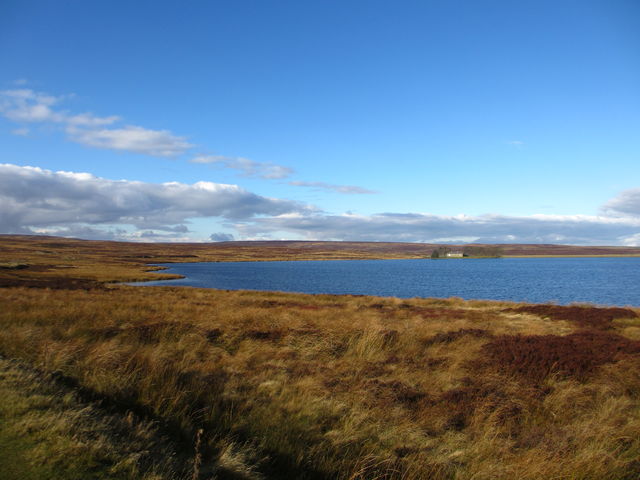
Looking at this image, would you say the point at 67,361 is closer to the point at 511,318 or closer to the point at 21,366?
the point at 21,366

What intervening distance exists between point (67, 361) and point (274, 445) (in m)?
4.26

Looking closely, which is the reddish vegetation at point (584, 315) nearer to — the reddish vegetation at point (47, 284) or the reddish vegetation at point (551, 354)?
the reddish vegetation at point (551, 354)

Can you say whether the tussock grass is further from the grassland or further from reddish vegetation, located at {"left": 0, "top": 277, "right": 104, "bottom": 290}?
reddish vegetation, located at {"left": 0, "top": 277, "right": 104, "bottom": 290}

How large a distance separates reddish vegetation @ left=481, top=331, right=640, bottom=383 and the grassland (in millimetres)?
51

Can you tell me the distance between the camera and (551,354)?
437 inches

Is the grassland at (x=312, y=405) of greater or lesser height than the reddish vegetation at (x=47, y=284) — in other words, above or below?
above

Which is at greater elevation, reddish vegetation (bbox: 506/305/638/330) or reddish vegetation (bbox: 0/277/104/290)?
reddish vegetation (bbox: 506/305/638/330)

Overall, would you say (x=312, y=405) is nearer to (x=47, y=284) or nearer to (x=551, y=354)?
(x=551, y=354)

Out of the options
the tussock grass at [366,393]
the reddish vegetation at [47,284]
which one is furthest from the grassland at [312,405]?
the reddish vegetation at [47,284]

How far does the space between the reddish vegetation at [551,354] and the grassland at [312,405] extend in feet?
0.17

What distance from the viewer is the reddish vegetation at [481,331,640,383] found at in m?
10.1

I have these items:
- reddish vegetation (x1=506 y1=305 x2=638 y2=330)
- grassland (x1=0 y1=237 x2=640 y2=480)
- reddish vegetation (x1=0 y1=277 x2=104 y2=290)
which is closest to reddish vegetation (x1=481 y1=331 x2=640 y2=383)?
grassland (x1=0 y1=237 x2=640 y2=480)

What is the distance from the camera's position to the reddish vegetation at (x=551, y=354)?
33.3ft

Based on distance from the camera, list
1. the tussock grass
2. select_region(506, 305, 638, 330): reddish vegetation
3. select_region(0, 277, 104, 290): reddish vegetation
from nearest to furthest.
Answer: the tussock grass
select_region(506, 305, 638, 330): reddish vegetation
select_region(0, 277, 104, 290): reddish vegetation
